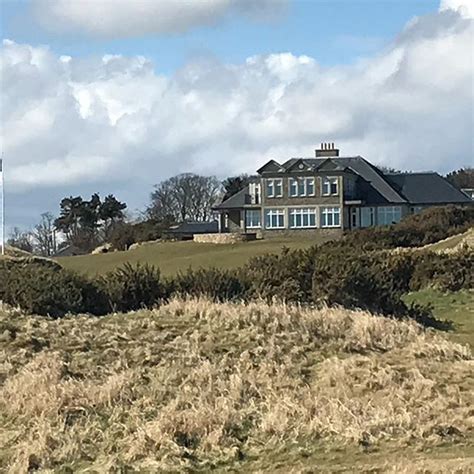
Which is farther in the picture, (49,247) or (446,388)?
(49,247)

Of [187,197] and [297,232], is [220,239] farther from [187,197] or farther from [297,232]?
[187,197]

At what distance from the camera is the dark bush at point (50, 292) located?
1602 cm

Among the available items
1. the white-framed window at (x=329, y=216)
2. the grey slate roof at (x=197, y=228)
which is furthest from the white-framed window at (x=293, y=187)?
the grey slate roof at (x=197, y=228)

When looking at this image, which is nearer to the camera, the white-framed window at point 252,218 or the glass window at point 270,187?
the glass window at point 270,187

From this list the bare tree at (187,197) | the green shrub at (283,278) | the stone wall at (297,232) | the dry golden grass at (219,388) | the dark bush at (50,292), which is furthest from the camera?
the bare tree at (187,197)

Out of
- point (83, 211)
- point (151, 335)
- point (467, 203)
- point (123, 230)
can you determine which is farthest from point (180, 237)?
point (151, 335)

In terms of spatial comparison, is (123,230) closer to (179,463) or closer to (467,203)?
(467,203)

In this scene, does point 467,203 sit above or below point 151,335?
above

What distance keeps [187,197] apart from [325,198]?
121ft

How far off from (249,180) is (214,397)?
75.8 meters

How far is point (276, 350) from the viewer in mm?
13078

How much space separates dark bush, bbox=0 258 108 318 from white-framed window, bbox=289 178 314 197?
61.2 meters

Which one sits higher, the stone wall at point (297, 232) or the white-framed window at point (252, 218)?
the white-framed window at point (252, 218)

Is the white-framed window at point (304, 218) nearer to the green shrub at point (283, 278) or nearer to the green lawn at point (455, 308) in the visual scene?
the green lawn at point (455, 308)
